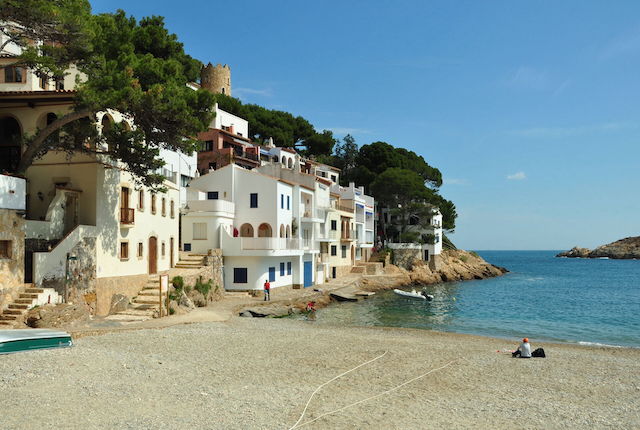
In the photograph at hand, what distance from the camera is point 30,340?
19.0m

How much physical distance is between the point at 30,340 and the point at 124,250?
531 inches

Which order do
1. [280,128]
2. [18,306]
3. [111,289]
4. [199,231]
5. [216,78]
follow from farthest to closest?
[216,78] → [280,128] → [199,231] → [111,289] → [18,306]

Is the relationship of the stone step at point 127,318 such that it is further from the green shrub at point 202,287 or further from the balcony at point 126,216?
the green shrub at point 202,287

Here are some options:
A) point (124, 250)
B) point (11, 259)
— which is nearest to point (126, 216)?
point (124, 250)

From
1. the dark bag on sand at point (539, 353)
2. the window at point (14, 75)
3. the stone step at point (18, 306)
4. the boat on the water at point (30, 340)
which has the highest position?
the window at point (14, 75)

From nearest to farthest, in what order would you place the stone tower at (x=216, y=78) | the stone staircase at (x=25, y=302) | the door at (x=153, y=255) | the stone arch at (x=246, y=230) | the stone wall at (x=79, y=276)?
1. the stone staircase at (x=25, y=302)
2. the stone wall at (x=79, y=276)
3. the door at (x=153, y=255)
4. the stone arch at (x=246, y=230)
5. the stone tower at (x=216, y=78)

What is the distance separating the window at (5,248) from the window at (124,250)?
7.91 m

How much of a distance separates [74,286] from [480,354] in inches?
781

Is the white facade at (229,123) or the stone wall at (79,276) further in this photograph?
the white facade at (229,123)

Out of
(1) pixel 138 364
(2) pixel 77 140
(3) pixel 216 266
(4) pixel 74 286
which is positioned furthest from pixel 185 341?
(3) pixel 216 266

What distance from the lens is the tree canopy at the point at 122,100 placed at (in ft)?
79.5

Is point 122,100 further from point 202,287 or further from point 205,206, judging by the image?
point 205,206

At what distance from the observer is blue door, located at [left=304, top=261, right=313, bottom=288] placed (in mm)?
53938

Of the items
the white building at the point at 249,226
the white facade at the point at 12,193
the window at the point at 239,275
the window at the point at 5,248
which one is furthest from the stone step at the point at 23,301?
the window at the point at 239,275
